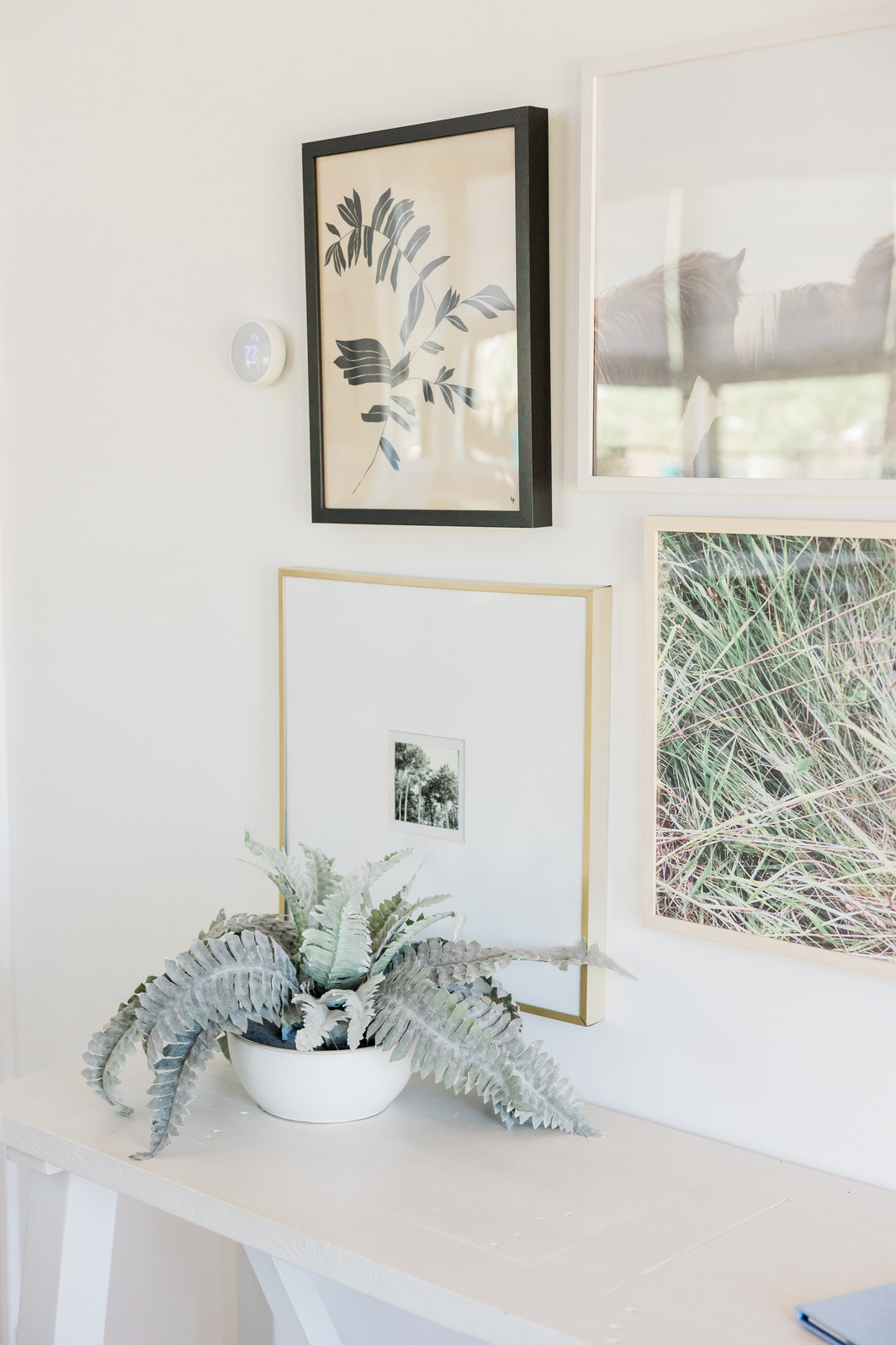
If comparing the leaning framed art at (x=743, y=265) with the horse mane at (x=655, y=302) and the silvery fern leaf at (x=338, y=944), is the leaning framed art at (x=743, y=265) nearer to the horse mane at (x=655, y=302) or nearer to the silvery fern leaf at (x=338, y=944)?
the horse mane at (x=655, y=302)

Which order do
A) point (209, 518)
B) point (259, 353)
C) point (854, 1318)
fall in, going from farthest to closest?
point (209, 518) → point (259, 353) → point (854, 1318)

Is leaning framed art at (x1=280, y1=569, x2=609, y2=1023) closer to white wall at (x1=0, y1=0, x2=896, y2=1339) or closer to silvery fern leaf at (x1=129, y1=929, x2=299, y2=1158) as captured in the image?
white wall at (x1=0, y1=0, x2=896, y2=1339)

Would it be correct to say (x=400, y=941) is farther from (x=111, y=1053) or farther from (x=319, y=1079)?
(x=111, y=1053)

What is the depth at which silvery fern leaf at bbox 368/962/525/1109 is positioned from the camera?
3.57 ft

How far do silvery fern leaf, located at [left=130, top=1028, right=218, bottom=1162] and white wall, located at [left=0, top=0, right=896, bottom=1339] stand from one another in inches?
14.8

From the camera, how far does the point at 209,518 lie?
4.95 ft

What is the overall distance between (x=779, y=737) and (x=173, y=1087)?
0.61 m

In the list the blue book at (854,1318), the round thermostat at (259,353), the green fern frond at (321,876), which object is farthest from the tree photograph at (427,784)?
the blue book at (854,1318)

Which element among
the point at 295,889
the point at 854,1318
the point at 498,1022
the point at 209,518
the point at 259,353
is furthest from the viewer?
the point at 209,518

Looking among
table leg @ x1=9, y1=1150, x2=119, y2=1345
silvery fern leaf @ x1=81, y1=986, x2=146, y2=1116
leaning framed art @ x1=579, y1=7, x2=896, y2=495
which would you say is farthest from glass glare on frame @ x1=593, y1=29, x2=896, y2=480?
table leg @ x1=9, y1=1150, x2=119, y2=1345

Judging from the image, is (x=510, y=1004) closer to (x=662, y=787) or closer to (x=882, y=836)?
(x=662, y=787)

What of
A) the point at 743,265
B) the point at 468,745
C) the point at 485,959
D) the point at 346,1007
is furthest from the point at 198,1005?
the point at 743,265

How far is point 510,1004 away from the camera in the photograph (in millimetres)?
1201

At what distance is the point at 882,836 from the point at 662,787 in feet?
0.66
